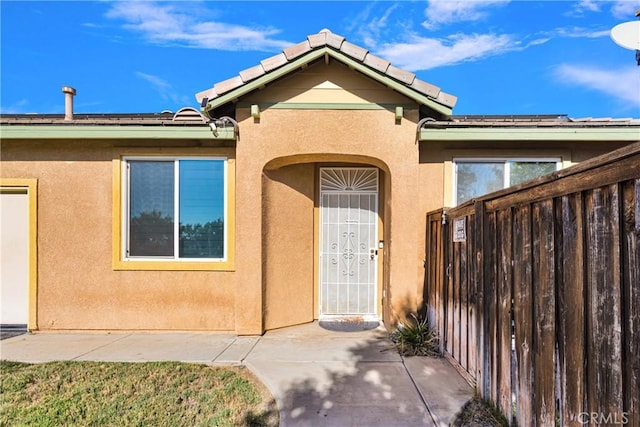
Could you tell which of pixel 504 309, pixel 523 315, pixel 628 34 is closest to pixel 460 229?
pixel 504 309

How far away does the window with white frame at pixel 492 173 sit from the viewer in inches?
241

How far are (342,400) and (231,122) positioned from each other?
181 inches

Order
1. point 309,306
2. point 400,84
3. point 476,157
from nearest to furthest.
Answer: point 400,84, point 476,157, point 309,306

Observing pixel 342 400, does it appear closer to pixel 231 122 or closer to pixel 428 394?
pixel 428 394

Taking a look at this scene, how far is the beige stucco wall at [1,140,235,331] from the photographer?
20.3 feet

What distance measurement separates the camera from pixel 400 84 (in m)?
5.57

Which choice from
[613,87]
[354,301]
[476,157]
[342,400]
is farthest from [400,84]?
[613,87]

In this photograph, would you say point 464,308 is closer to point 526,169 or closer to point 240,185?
point 526,169

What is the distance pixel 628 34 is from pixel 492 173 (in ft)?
9.11

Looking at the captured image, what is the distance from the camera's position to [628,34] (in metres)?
3.73

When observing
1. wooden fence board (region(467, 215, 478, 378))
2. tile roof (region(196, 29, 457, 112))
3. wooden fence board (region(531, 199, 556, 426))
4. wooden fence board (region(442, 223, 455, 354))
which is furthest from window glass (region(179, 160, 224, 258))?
wooden fence board (region(531, 199, 556, 426))

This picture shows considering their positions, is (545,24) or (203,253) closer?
(203,253)

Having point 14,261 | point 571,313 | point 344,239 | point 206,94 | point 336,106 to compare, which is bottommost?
point 14,261

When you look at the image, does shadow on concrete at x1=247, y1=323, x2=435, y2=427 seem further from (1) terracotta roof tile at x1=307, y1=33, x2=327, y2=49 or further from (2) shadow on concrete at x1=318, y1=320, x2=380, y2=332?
(1) terracotta roof tile at x1=307, y1=33, x2=327, y2=49
